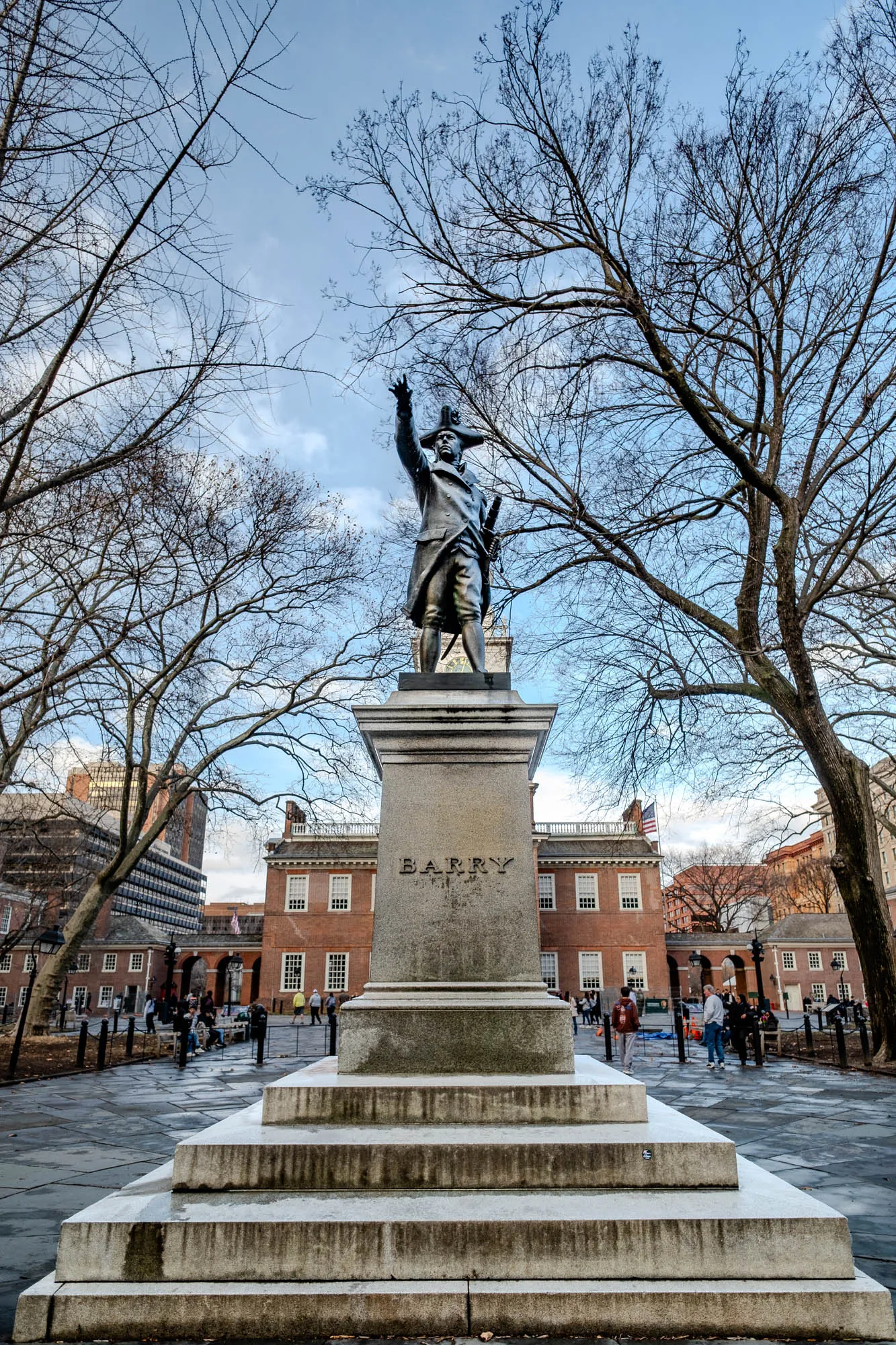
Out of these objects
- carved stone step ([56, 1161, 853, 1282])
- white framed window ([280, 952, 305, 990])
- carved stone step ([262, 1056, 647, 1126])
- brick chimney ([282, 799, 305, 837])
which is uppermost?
brick chimney ([282, 799, 305, 837])

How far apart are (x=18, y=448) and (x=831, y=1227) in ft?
22.5

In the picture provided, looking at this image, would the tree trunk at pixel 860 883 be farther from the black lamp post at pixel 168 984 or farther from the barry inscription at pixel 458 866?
the black lamp post at pixel 168 984

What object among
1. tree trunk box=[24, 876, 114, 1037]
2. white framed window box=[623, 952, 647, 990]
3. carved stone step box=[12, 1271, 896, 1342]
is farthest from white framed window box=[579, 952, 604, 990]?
carved stone step box=[12, 1271, 896, 1342]

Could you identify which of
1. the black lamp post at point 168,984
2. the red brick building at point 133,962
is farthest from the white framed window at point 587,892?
the black lamp post at point 168,984

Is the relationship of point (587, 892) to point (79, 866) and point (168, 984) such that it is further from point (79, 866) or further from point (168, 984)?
point (79, 866)

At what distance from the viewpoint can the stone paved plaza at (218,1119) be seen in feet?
15.3

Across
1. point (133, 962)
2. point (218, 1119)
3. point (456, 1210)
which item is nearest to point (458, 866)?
point (456, 1210)

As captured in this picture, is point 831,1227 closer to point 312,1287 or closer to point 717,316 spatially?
point 312,1287

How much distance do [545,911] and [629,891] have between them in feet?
17.0

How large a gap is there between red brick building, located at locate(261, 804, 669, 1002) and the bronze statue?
4338 centimetres

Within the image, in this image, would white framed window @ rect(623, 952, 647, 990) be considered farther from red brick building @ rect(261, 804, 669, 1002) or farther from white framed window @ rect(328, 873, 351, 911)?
white framed window @ rect(328, 873, 351, 911)

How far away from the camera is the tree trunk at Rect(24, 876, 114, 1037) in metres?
20.9

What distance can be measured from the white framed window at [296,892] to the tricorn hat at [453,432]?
1848 inches

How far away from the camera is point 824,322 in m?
12.0
